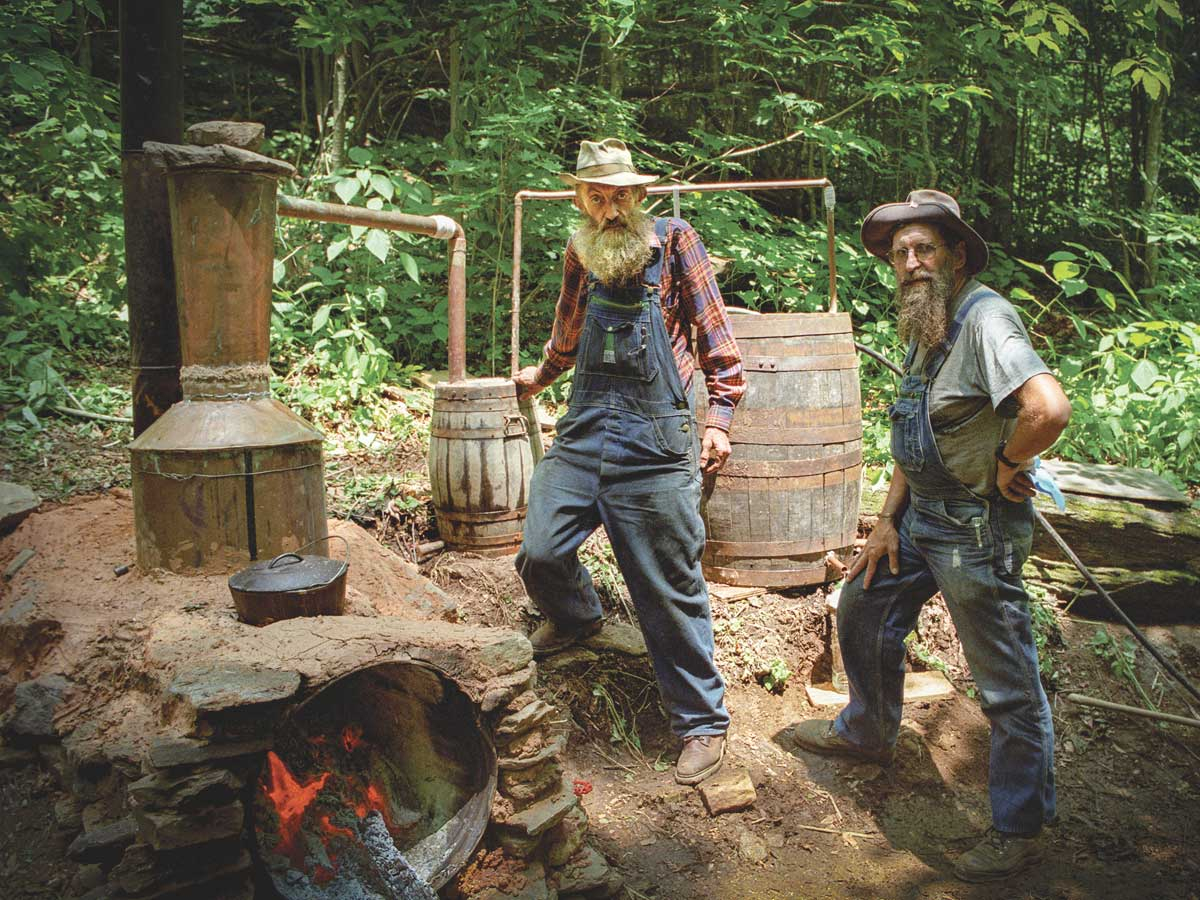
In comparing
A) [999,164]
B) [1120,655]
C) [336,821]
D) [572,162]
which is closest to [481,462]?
[336,821]

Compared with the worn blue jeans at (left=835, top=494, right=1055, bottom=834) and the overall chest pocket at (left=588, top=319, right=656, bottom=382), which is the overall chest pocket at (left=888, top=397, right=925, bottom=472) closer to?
the worn blue jeans at (left=835, top=494, right=1055, bottom=834)

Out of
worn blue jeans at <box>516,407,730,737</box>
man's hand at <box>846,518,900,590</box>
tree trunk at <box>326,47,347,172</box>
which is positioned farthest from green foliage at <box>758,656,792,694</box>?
tree trunk at <box>326,47,347,172</box>

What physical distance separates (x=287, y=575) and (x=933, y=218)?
8.07 feet

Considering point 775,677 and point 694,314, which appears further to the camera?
point 775,677

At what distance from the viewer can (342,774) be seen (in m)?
2.69

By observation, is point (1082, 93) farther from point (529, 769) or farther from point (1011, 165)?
point (529, 769)

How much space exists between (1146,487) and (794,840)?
10.0 feet

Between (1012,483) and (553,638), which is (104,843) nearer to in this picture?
(553,638)

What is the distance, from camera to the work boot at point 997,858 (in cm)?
296

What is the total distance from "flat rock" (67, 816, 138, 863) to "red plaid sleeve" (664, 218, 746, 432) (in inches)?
89.7

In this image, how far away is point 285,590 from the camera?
2.74 m

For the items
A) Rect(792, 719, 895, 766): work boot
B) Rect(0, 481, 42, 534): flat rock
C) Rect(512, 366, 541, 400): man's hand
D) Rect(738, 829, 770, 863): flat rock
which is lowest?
Rect(738, 829, 770, 863): flat rock

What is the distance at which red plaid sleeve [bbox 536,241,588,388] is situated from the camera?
11.1 ft

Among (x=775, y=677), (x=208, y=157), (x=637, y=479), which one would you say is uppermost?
(x=208, y=157)
